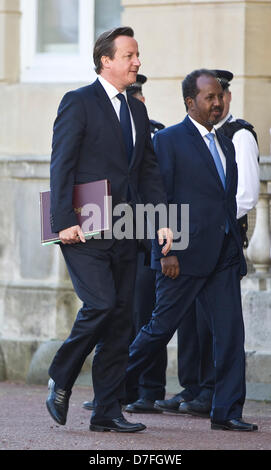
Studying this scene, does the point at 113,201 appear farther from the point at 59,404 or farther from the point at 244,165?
the point at 244,165

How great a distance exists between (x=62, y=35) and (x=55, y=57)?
0.22 m

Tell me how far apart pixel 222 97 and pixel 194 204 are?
2.26 feet

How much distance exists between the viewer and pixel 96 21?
10789mm

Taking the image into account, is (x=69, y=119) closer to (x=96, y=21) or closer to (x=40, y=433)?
(x=40, y=433)

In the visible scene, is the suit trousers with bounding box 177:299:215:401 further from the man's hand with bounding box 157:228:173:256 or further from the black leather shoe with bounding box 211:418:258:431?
the man's hand with bounding box 157:228:173:256

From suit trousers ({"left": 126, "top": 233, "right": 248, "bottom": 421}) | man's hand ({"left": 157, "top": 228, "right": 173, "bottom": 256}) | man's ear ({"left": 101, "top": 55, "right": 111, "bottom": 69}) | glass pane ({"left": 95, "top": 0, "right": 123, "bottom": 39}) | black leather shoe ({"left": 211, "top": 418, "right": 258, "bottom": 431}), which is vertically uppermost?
glass pane ({"left": 95, "top": 0, "right": 123, "bottom": 39})

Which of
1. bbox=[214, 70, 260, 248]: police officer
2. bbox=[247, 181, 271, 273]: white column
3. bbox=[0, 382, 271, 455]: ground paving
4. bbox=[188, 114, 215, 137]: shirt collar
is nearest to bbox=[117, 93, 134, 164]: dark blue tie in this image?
bbox=[188, 114, 215, 137]: shirt collar

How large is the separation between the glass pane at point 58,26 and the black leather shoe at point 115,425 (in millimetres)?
4761

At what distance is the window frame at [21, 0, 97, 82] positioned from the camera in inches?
422

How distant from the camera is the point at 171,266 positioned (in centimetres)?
714

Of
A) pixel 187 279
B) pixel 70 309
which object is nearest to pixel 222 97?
pixel 187 279

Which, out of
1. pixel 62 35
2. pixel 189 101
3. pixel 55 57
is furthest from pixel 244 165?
pixel 62 35

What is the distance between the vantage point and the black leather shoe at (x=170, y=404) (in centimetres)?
797

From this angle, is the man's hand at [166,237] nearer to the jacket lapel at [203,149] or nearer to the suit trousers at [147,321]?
the jacket lapel at [203,149]
